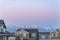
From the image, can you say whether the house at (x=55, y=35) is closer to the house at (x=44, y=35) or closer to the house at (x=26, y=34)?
the house at (x=44, y=35)

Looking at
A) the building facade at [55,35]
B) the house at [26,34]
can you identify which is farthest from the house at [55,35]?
the house at [26,34]

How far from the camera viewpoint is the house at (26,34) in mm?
1712

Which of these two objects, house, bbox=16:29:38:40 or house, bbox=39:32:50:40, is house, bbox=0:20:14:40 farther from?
house, bbox=39:32:50:40

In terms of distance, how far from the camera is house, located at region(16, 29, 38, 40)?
171cm

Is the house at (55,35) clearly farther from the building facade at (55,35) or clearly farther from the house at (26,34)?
the house at (26,34)

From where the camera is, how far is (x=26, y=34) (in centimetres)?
172

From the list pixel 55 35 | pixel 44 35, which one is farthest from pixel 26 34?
pixel 55 35

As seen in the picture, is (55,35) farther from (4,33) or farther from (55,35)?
(4,33)

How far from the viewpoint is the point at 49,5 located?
1.74 m

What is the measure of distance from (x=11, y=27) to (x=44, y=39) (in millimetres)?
418

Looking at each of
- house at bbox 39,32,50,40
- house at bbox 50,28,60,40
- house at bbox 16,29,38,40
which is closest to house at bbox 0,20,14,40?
house at bbox 16,29,38,40

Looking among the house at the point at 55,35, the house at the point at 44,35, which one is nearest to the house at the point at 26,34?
the house at the point at 44,35

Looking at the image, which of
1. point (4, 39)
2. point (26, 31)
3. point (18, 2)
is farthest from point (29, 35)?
point (18, 2)

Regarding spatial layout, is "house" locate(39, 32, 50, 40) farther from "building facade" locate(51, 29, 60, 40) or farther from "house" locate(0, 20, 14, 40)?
"house" locate(0, 20, 14, 40)
